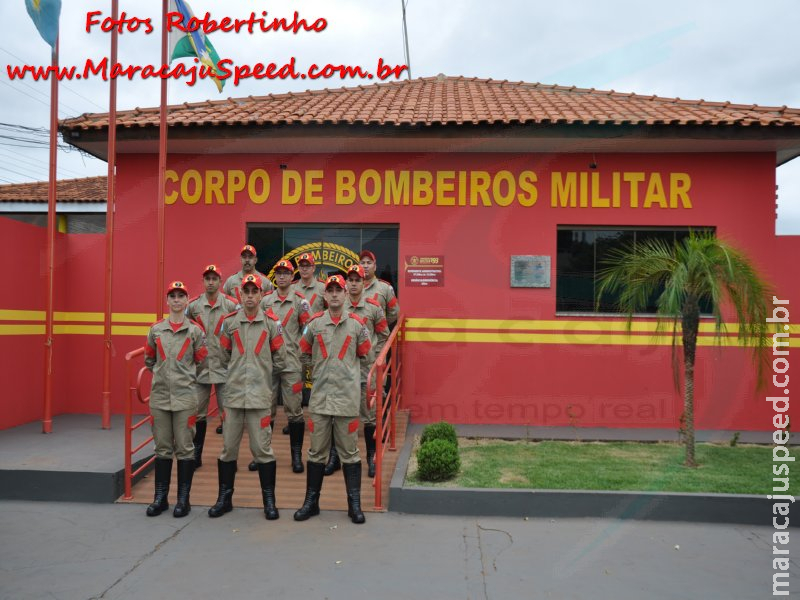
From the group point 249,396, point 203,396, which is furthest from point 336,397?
point 203,396

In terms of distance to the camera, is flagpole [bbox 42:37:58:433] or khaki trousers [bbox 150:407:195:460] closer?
khaki trousers [bbox 150:407:195:460]

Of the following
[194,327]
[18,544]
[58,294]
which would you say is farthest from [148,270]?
[18,544]

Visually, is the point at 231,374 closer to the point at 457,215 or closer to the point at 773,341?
the point at 457,215

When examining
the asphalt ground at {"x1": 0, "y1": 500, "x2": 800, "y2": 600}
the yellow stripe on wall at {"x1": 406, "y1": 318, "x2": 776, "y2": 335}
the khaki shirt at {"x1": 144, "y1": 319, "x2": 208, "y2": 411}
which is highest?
the yellow stripe on wall at {"x1": 406, "y1": 318, "x2": 776, "y2": 335}

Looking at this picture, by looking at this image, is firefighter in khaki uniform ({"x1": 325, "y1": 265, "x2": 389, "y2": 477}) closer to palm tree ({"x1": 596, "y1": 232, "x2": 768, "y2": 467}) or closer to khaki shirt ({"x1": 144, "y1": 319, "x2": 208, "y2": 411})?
khaki shirt ({"x1": 144, "y1": 319, "x2": 208, "y2": 411})

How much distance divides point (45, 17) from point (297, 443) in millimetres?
6256

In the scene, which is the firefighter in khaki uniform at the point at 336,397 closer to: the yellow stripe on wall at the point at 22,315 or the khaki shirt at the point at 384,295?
the khaki shirt at the point at 384,295

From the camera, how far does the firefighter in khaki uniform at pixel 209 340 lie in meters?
6.42

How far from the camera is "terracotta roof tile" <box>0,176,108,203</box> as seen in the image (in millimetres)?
15445

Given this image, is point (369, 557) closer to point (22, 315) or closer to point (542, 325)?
point (542, 325)

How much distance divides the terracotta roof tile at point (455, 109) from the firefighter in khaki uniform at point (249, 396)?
11.4 feet

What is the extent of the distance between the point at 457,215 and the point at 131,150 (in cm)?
478

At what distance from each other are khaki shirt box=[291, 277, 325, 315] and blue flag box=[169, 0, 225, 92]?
357 cm
